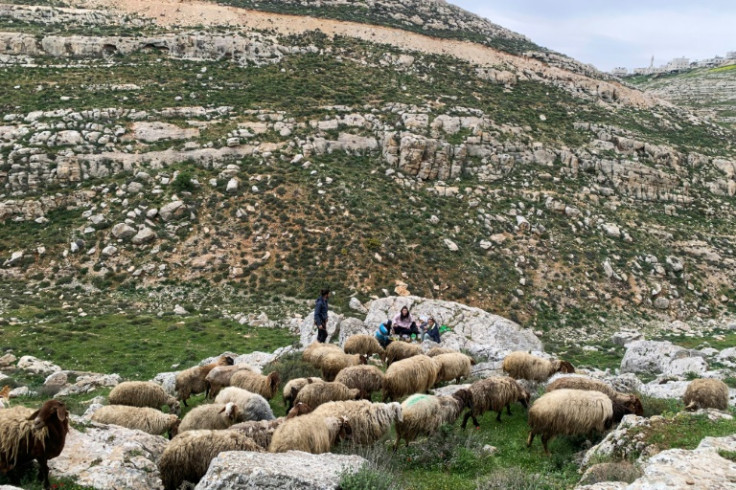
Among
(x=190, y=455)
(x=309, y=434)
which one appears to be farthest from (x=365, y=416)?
(x=190, y=455)

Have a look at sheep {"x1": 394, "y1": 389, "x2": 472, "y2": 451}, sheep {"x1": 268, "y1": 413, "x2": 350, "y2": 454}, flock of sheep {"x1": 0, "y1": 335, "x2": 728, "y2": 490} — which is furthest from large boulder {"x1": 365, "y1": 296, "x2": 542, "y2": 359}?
sheep {"x1": 268, "y1": 413, "x2": 350, "y2": 454}

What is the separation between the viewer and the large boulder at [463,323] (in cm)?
2125

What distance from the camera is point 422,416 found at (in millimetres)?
8852

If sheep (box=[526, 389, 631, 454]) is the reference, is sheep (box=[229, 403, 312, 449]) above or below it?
below

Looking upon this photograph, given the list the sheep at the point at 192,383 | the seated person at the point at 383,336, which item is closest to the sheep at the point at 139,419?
the sheep at the point at 192,383

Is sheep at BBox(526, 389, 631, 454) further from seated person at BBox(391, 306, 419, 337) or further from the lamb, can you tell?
seated person at BBox(391, 306, 419, 337)

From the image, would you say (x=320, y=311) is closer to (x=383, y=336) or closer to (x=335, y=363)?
(x=383, y=336)

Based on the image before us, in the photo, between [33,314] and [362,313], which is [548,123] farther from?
[33,314]

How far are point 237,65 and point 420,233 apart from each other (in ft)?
99.6

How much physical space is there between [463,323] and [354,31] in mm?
49078

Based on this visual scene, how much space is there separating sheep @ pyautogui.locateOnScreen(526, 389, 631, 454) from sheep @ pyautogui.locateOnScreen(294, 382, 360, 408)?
4.04m

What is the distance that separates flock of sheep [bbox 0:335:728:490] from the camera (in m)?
6.49

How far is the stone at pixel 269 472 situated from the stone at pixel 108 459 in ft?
5.84

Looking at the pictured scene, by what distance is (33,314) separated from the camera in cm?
2319
